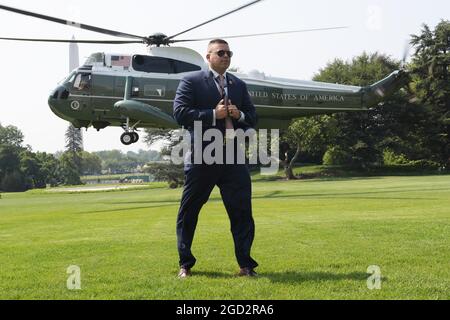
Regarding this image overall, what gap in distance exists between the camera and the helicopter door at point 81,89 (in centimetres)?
2334

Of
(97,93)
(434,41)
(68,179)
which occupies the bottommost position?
(68,179)

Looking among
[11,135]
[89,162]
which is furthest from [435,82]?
[89,162]

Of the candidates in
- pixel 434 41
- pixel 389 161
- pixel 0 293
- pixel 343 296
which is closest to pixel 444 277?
pixel 343 296

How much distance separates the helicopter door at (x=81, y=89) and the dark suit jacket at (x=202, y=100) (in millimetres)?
18653

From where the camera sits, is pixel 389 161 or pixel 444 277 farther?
pixel 389 161

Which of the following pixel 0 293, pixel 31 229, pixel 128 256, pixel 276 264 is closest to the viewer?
pixel 0 293

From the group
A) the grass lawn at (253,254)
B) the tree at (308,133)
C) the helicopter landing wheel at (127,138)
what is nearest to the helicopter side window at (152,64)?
the helicopter landing wheel at (127,138)

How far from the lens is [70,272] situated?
5.67 m

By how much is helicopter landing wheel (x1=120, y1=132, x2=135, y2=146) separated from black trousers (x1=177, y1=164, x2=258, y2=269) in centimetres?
1802

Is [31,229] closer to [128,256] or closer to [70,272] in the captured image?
[128,256]

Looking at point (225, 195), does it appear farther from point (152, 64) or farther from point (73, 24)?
point (152, 64)

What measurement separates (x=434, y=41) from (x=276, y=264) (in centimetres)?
7045

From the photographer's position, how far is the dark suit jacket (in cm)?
559

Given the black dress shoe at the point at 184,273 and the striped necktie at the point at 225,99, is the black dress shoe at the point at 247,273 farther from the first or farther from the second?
the striped necktie at the point at 225,99
